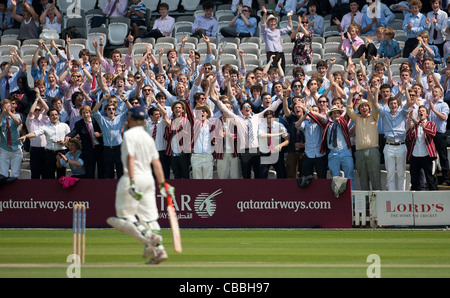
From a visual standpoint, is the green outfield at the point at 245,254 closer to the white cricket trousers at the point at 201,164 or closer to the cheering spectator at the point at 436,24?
the white cricket trousers at the point at 201,164

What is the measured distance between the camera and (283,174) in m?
21.4

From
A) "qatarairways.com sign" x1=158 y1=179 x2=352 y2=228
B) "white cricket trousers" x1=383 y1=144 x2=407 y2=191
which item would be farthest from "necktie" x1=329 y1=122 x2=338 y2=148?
"white cricket trousers" x1=383 y1=144 x2=407 y2=191

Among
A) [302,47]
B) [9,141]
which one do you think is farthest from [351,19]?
[9,141]

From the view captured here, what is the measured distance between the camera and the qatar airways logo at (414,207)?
19766 mm

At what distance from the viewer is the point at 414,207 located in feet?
65.0

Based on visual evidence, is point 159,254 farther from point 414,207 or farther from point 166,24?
point 166,24

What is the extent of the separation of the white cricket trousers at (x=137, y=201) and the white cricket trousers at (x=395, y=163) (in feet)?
31.1

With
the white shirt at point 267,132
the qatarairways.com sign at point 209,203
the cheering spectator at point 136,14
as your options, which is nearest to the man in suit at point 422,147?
the qatarairways.com sign at point 209,203

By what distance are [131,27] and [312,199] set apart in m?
11.0

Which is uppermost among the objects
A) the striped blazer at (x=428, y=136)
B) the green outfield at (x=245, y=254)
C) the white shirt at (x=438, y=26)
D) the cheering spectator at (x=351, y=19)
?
the cheering spectator at (x=351, y=19)

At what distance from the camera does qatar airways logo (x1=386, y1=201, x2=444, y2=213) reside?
64.8ft

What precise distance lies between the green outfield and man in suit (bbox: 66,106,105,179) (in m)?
2.35

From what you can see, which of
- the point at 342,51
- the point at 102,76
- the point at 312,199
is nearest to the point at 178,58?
the point at 102,76
